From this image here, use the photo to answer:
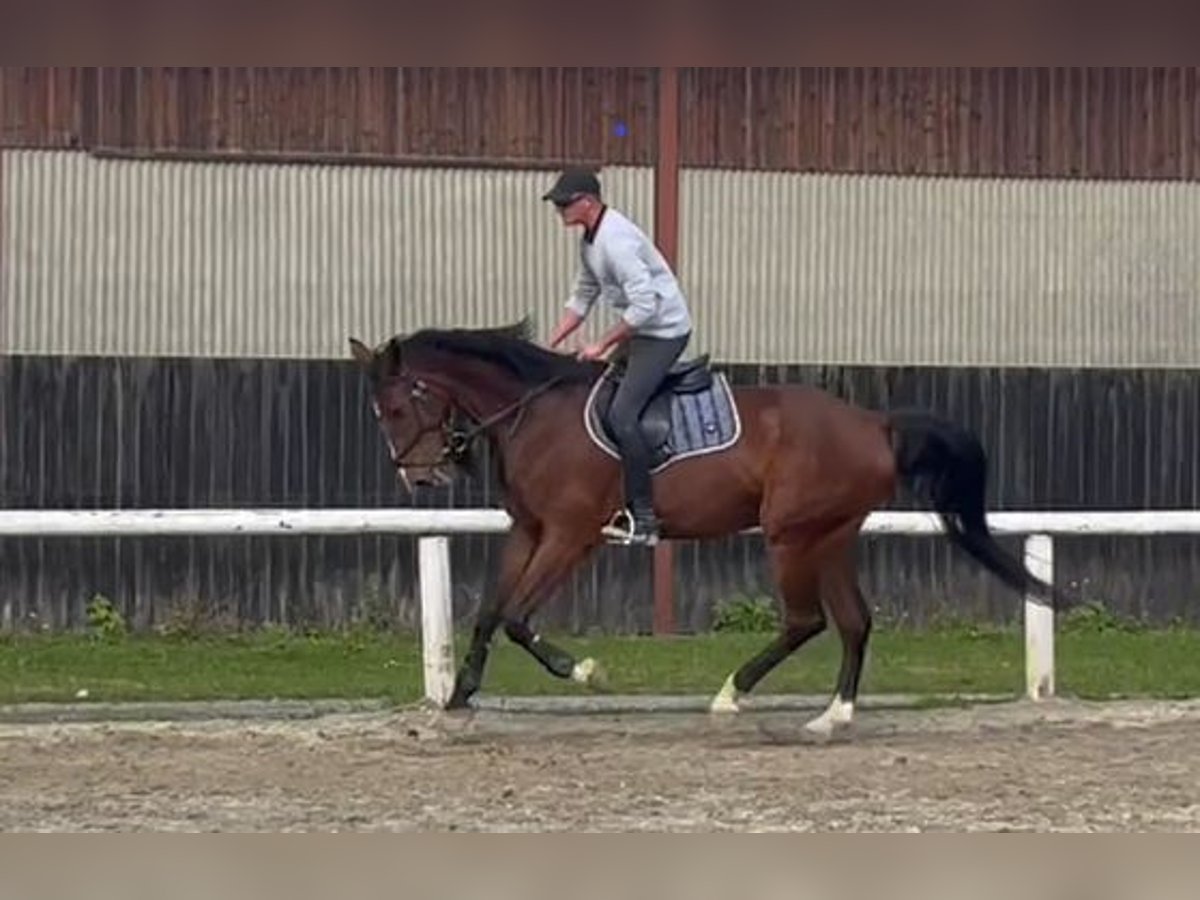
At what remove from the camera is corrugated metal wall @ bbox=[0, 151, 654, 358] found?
16875 mm

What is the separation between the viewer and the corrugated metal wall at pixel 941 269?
17.7m

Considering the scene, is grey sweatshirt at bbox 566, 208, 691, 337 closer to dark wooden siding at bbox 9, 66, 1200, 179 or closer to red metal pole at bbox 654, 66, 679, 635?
dark wooden siding at bbox 9, 66, 1200, 179

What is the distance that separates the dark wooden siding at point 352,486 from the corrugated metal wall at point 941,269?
397mm

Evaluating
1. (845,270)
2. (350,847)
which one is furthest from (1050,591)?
(845,270)

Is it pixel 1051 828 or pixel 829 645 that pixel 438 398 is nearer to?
pixel 1051 828

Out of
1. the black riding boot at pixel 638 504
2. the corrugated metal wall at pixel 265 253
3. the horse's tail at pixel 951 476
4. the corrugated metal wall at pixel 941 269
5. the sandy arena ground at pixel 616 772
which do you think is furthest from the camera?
the corrugated metal wall at pixel 941 269

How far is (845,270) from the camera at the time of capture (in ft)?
58.6

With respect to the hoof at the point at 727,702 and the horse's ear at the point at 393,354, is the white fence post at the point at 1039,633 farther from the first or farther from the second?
the horse's ear at the point at 393,354

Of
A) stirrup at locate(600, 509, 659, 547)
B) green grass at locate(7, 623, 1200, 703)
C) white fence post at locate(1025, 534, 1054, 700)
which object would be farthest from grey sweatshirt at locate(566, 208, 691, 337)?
green grass at locate(7, 623, 1200, 703)

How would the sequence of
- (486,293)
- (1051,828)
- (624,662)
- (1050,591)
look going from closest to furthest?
1. (1051,828)
2. (1050,591)
3. (624,662)
4. (486,293)

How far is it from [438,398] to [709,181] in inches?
327

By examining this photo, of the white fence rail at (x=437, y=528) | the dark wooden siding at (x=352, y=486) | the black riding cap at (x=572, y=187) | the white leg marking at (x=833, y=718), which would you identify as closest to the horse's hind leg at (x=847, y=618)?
the white leg marking at (x=833, y=718)

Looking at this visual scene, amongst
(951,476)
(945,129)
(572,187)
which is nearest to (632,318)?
(572,187)

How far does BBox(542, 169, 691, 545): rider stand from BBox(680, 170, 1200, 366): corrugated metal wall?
817cm
